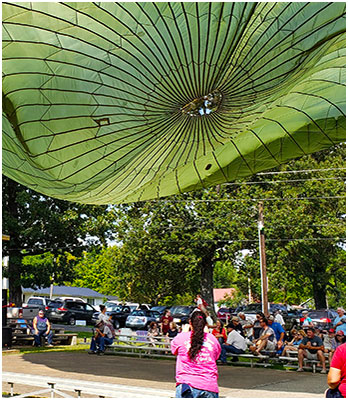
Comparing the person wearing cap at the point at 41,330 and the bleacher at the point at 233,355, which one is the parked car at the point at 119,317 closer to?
the person wearing cap at the point at 41,330

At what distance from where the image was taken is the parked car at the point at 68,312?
33500 mm

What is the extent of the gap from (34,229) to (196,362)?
19.4 m

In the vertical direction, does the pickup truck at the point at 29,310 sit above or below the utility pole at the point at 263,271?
below

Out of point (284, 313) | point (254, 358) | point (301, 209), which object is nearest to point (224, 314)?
point (284, 313)

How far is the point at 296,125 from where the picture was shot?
739 centimetres

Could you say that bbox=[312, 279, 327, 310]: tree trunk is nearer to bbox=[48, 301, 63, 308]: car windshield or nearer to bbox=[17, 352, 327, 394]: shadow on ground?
bbox=[48, 301, 63, 308]: car windshield

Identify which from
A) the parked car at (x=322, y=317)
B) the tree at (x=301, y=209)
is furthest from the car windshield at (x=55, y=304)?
the parked car at (x=322, y=317)

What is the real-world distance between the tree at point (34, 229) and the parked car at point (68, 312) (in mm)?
8068

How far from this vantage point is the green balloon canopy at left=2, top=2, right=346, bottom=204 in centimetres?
562

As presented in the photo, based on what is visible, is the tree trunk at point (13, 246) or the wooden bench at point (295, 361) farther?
the tree trunk at point (13, 246)

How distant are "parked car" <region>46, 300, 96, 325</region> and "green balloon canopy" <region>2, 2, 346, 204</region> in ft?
85.9

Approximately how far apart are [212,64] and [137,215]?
27233mm

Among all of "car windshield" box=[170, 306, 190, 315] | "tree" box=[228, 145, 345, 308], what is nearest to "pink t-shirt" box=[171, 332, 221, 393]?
"tree" box=[228, 145, 345, 308]

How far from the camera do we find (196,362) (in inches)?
217
